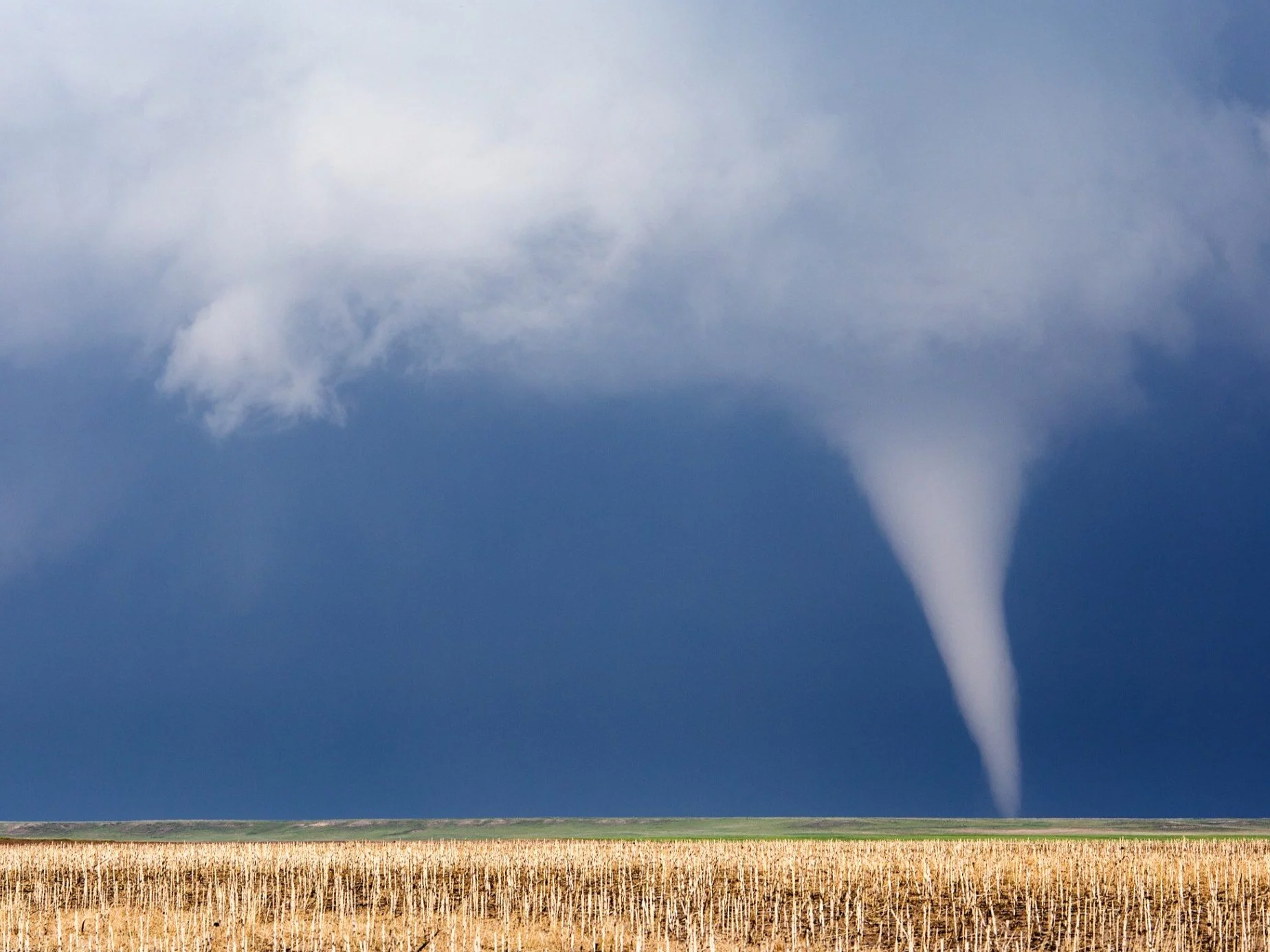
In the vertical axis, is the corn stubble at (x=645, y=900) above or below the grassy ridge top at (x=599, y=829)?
below

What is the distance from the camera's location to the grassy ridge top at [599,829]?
81750 mm

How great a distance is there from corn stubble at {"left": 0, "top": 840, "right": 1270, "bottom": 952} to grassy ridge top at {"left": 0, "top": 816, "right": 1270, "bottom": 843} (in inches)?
1469

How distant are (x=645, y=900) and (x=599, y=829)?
7247 cm

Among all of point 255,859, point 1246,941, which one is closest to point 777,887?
point 1246,941

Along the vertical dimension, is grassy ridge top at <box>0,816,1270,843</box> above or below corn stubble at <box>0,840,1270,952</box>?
above

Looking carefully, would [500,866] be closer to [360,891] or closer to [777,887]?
[360,891]

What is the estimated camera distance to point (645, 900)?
29000 millimetres

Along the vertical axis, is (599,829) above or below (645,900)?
above

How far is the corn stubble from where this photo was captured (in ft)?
78.2

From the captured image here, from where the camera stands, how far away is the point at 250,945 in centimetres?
2350

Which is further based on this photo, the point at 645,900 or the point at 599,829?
the point at 599,829

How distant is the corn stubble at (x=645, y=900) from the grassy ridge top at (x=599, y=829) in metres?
37.3

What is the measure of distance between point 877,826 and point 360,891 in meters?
72.0

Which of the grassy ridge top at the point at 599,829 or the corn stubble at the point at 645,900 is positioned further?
the grassy ridge top at the point at 599,829
